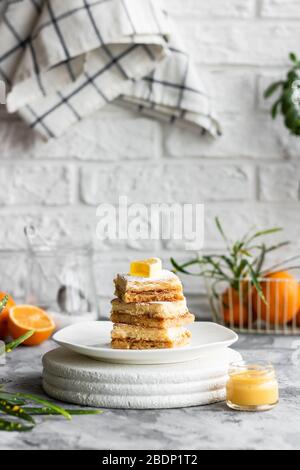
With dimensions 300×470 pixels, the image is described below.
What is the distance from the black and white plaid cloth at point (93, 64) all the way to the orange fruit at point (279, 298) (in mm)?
402

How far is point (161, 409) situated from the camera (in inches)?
48.1

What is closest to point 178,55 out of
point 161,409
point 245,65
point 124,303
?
point 245,65

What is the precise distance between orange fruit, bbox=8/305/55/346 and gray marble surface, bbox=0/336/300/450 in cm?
39

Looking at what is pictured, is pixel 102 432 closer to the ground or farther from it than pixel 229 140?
closer to the ground

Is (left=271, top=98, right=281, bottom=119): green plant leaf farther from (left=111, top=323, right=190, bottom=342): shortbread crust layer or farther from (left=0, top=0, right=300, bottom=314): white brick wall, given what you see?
Result: (left=111, top=323, right=190, bottom=342): shortbread crust layer

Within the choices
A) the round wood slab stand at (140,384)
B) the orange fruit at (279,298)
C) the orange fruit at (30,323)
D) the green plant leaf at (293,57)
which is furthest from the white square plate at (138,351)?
the green plant leaf at (293,57)

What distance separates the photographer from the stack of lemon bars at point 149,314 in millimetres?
1267

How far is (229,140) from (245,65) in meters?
0.18

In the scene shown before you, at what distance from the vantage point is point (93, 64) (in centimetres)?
199

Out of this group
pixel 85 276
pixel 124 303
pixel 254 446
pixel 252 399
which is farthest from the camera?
pixel 85 276

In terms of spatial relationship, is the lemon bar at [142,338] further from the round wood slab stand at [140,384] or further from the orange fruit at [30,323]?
the orange fruit at [30,323]

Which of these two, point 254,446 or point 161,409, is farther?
point 161,409

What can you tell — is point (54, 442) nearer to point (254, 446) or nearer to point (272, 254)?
point (254, 446)

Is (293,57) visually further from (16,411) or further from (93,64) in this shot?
(16,411)
